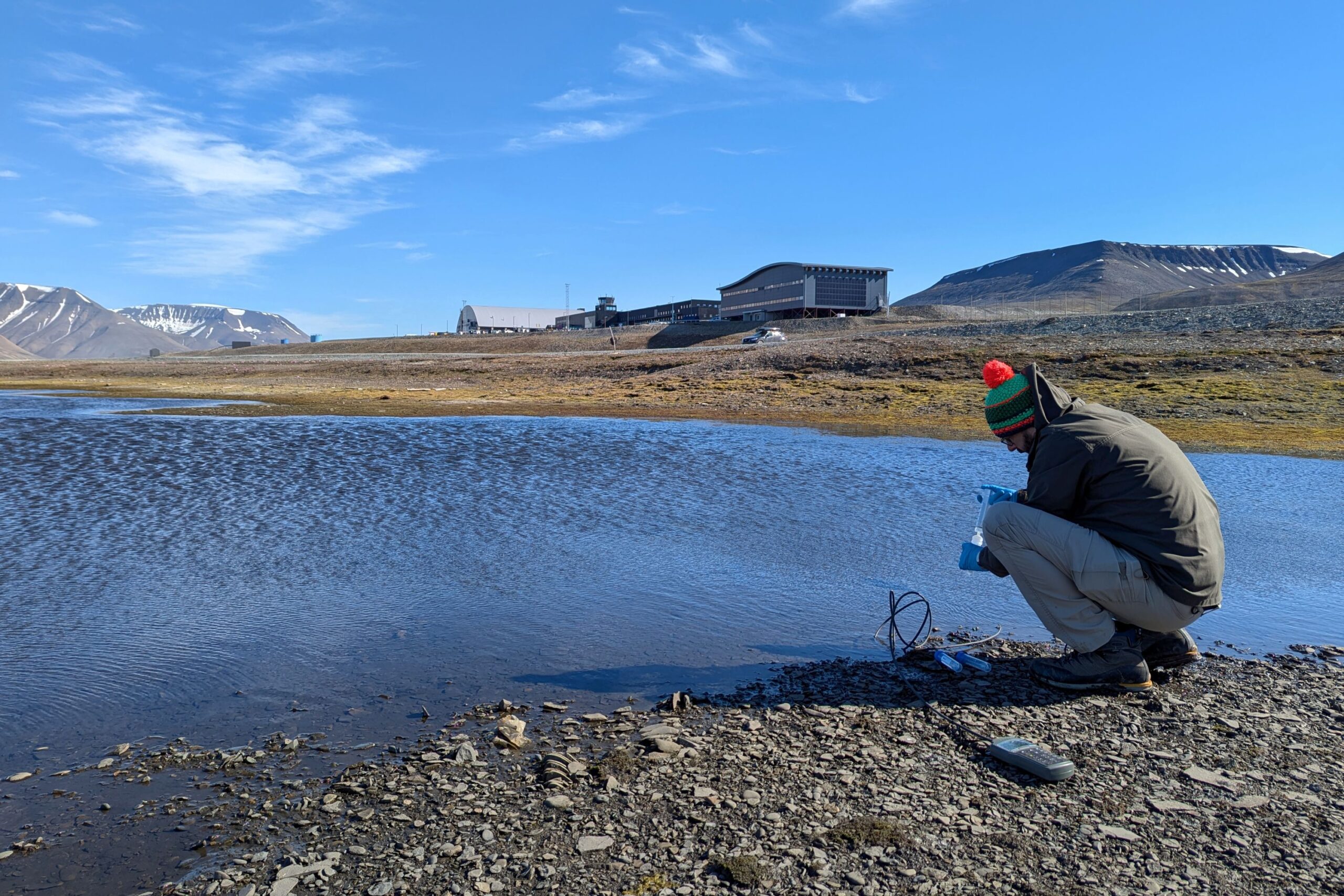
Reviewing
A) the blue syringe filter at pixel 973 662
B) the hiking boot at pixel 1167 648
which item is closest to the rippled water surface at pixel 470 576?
the blue syringe filter at pixel 973 662

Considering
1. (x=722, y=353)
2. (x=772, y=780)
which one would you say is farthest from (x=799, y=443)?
(x=722, y=353)

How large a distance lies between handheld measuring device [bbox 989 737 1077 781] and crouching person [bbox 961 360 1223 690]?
119 cm

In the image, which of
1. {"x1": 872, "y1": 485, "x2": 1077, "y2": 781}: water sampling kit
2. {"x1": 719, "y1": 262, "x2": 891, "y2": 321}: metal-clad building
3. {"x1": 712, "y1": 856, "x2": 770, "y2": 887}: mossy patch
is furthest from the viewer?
{"x1": 719, "y1": 262, "x2": 891, "y2": 321}: metal-clad building

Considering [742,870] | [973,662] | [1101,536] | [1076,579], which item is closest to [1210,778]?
[1076,579]

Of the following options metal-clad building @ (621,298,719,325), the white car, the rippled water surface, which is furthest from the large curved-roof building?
the rippled water surface

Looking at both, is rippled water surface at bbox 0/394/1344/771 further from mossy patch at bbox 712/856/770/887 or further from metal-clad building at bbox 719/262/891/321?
metal-clad building at bbox 719/262/891/321

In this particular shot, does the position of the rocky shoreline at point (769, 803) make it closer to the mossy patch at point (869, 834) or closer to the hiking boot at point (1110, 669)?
the mossy patch at point (869, 834)

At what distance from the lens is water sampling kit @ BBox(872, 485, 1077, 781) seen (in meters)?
4.63

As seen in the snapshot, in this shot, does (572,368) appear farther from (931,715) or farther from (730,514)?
(931,715)

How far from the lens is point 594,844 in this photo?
3961mm

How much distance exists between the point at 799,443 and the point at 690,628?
15.2 metres

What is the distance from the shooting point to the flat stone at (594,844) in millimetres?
3916

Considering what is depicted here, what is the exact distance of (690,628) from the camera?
738 cm

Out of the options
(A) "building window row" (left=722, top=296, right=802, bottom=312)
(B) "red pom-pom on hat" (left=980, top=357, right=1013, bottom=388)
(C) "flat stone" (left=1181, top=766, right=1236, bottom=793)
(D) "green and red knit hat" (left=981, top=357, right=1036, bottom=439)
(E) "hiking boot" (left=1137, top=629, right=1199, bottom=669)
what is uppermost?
(A) "building window row" (left=722, top=296, right=802, bottom=312)
